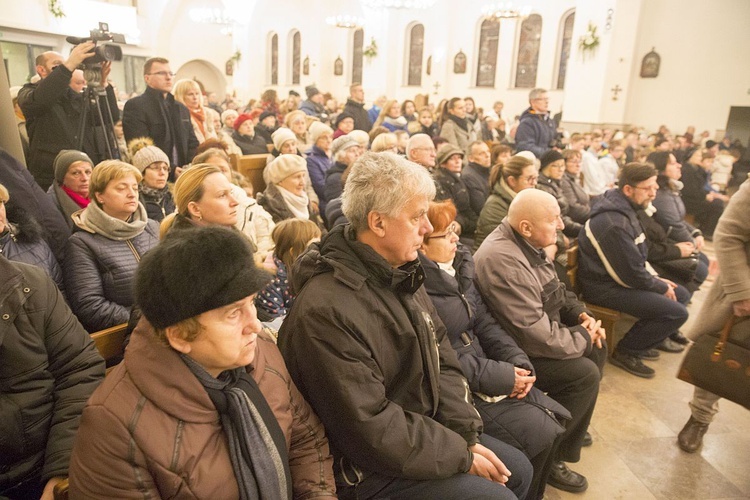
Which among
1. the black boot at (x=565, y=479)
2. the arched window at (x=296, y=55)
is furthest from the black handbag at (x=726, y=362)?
the arched window at (x=296, y=55)

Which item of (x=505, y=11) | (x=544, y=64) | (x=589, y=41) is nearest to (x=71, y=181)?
(x=589, y=41)

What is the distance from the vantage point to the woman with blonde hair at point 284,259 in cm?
256

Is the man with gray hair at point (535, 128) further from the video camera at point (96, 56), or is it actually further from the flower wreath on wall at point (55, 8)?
the flower wreath on wall at point (55, 8)

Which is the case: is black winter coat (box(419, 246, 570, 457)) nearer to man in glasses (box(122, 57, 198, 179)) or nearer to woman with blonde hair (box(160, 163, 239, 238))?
woman with blonde hair (box(160, 163, 239, 238))

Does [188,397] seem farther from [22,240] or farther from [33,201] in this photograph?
[33,201]

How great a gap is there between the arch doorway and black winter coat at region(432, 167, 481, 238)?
71.4 ft

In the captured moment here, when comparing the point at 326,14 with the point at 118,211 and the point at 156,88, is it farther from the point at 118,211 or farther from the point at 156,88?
the point at 118,211

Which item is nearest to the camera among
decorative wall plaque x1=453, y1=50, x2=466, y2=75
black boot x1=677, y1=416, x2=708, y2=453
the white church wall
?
black boot x1=677, y1=416, x2=708, y2=453

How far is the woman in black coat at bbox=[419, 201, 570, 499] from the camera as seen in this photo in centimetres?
225

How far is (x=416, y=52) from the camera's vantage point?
18391 millimetres

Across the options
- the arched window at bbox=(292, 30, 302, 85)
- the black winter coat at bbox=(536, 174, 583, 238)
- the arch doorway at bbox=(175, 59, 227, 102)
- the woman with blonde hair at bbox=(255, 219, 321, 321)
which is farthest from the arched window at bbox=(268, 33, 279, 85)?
the woman with blonde hair at bbox=(255, 219, 321, 321)

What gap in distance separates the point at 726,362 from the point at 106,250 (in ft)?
10.1

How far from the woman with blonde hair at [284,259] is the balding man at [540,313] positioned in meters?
0.94

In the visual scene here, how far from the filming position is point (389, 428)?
5.38 feet
